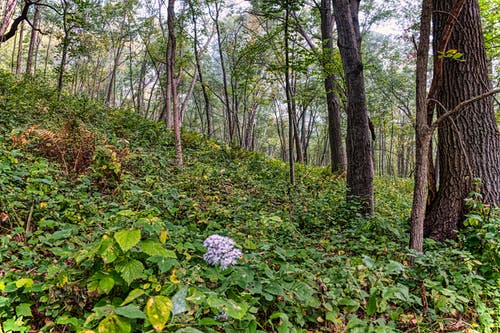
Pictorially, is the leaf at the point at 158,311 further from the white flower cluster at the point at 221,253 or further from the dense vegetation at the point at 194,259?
the white flower cluster at the point at 221,253

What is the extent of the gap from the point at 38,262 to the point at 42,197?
4.34 ft

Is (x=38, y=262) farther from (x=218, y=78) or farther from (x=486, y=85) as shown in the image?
(x=218, y=78)

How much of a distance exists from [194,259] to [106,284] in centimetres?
81

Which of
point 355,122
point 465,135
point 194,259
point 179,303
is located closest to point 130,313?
point 179,303

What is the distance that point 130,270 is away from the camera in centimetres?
174

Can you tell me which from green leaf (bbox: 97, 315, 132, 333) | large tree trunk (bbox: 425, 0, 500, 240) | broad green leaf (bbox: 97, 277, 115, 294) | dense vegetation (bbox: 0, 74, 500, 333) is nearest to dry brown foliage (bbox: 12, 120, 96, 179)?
dense vegetation (bbox: 0, 74, 500, 333)

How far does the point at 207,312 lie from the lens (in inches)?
69.4

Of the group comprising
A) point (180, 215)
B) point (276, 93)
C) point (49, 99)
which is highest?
point (276, 93)

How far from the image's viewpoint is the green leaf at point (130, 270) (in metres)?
1.70

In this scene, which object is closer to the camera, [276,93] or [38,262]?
[38,262]

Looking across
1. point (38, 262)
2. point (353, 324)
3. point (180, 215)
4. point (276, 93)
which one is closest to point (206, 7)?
point (276, 93)

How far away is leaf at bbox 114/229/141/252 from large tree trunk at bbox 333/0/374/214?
148 inches

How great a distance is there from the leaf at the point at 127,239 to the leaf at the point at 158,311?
0.41 m

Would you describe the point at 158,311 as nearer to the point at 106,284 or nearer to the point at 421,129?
the point at 106,284
